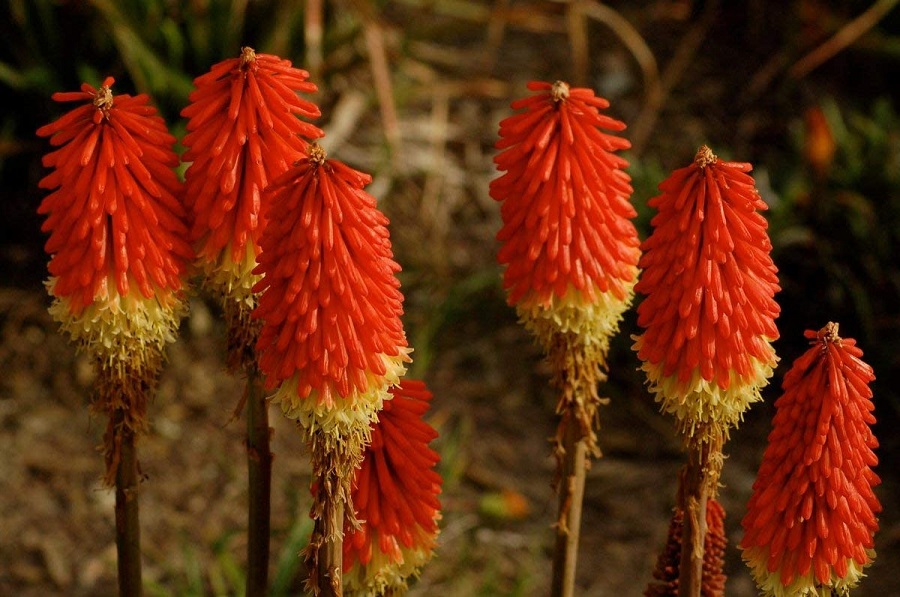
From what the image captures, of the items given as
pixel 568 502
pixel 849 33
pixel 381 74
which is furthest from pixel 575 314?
pixel 849 33

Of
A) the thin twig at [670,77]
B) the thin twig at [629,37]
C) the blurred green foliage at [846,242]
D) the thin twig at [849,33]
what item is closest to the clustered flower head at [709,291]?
the blurred green foliage at [846,242]

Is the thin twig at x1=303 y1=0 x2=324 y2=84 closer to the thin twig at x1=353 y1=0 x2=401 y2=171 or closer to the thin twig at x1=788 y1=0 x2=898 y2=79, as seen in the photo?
the thin twig at x1=353 y1=0 x2=401 y2=171

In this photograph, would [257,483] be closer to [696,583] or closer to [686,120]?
[696,583]

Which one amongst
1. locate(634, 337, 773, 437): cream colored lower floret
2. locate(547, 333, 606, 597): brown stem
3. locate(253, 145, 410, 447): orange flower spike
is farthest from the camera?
locate(547, 333, 606, 597): brown stem

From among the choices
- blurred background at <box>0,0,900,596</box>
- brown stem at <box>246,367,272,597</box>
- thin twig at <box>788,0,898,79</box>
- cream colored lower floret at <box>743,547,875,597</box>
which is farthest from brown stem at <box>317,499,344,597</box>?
thin twig at <box>788,0,898,79</box>

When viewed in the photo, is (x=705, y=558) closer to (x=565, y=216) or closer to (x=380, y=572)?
(x=380, y=572)

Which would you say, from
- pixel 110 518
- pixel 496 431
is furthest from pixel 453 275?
pixel 110 518
